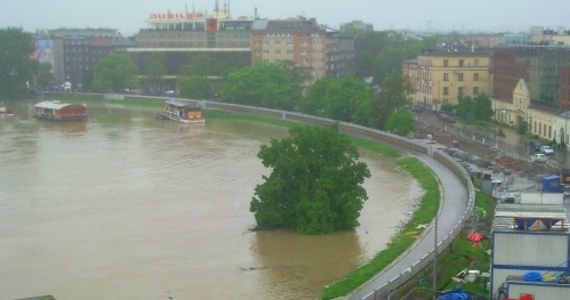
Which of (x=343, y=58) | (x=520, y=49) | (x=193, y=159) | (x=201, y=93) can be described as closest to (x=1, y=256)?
(x=193, y=159)

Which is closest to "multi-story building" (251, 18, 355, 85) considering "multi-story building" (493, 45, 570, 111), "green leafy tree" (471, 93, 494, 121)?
"multi-story building" (493, 45, 570, 111)

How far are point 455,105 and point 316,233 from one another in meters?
19.8

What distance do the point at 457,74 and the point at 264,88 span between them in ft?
25.4

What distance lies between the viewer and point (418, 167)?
21.8m

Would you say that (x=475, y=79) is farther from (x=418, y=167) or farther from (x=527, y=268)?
(x=527, y=268)

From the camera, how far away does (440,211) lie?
52.8 ft

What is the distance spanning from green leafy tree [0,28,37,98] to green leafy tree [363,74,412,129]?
24.6 meters

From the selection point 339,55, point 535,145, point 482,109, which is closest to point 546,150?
point 535,145

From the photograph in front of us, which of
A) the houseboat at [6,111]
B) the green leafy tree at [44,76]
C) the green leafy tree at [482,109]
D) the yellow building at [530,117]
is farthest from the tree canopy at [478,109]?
the green leafy tree at [44,76]

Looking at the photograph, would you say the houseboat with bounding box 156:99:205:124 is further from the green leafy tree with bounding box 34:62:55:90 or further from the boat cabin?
the green leafy tree with bounding box 34:62:55:90

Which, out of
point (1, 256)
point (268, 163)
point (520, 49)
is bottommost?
point (1, 256)

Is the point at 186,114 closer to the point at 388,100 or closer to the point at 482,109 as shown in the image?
the point at 388,100

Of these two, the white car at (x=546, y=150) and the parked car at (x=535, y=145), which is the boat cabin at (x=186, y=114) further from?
the white car at (x=546, y=150)

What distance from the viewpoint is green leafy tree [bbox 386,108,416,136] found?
1057 inches
